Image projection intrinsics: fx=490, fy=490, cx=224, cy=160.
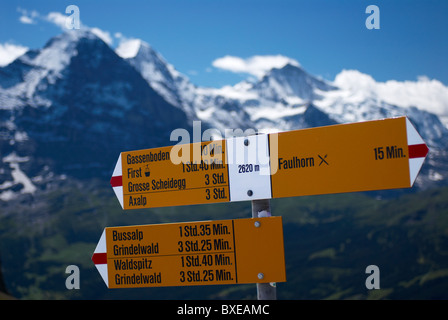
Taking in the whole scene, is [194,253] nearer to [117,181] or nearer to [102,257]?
[102,257]

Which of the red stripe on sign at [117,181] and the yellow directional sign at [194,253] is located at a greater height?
the red stripe on sign at [117,181]

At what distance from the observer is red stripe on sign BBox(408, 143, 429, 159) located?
705 cm

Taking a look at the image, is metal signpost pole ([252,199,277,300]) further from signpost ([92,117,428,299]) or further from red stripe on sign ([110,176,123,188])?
red stripe on sign ([110,176,123,188])

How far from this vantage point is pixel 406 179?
7.13 metres

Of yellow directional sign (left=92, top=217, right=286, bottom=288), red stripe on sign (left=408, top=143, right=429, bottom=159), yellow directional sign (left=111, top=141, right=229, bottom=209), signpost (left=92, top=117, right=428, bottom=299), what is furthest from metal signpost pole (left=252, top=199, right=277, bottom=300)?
red stripe on sign (left=408, top=143, right=429, bottom=159)

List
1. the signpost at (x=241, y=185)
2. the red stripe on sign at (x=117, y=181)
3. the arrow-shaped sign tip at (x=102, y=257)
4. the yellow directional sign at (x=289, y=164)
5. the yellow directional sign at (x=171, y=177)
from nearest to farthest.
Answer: the yellow directional sign at (x=289, y=164), the signpost at (x=241, y=185), the yellow directional sign at (x=171, y=177), the arrow-shaped sign tip at (x=102, y=257), the red stripe on sign at (x=117, y=181)

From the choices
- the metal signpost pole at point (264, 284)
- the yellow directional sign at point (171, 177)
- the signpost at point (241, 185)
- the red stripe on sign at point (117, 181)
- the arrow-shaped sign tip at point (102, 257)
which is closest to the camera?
the signpost at point (241, 185)

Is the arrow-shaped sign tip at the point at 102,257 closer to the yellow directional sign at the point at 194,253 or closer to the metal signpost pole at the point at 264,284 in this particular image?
the yellow directional sign at the point at 194,253

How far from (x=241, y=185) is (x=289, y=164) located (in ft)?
2.92

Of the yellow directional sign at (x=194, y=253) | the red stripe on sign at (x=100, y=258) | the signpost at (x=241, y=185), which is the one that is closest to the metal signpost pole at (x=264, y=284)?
the signpost at (x=241, y=185)

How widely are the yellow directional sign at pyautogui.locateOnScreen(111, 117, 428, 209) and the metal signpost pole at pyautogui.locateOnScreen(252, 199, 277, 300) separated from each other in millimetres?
204

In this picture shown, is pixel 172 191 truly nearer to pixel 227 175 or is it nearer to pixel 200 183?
pixel 200 183

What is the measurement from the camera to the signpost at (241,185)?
7.36m
